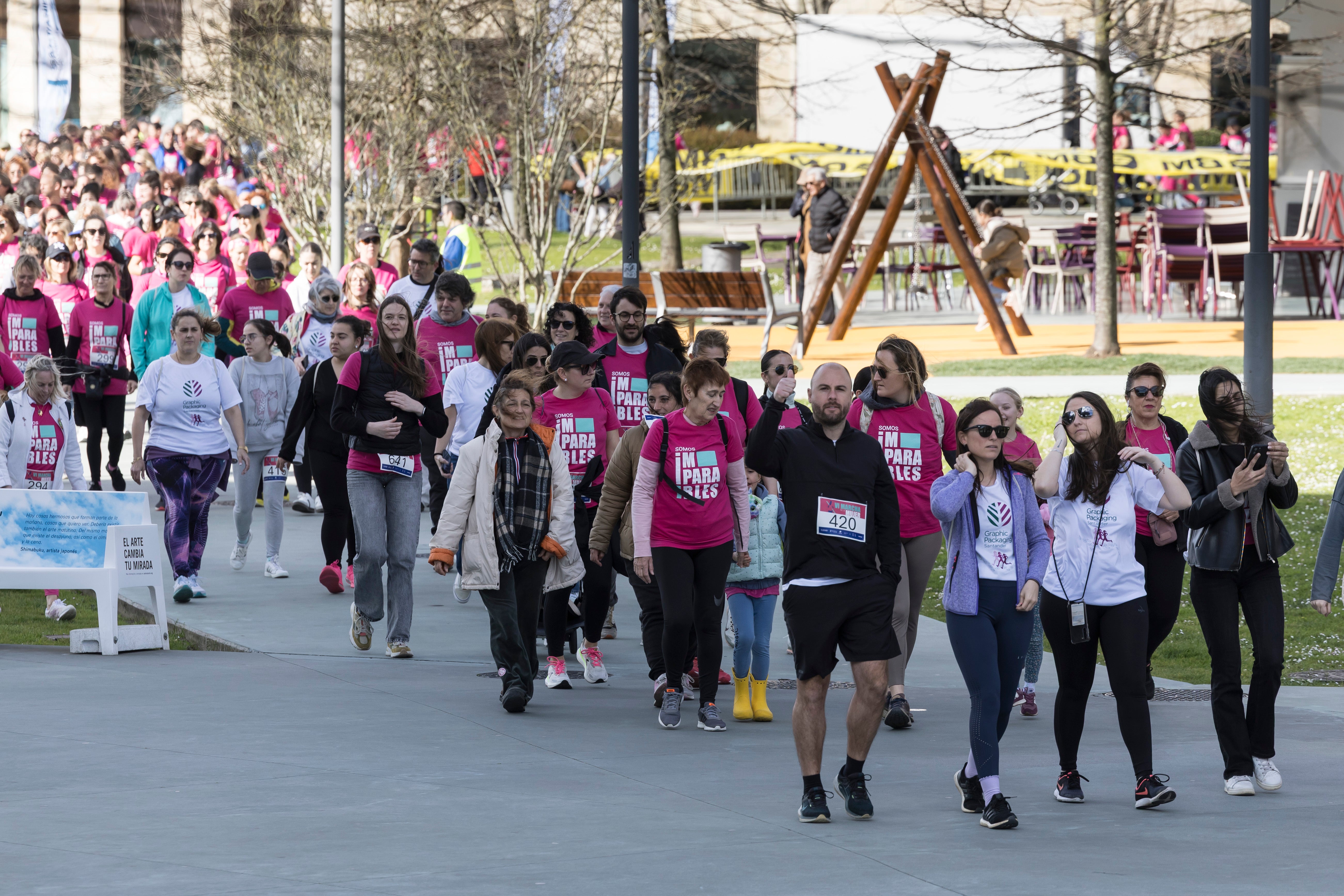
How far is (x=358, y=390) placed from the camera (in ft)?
33.0

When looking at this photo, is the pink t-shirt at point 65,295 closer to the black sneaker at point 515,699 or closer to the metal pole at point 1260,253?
the black sneaker at point 515,699

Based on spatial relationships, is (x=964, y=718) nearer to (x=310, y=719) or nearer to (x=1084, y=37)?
(x=310, y=719)

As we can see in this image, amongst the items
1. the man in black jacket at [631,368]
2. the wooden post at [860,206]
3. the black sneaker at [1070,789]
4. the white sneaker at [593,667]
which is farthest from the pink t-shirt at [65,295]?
the black sneaker at [1070,789]

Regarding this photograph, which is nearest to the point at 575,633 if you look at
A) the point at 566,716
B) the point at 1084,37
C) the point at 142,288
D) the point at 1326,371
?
the point at 566,716

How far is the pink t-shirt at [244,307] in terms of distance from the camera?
1457 cm

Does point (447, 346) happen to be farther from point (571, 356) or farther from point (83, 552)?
point (571, 356)

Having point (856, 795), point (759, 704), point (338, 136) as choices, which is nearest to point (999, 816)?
point (856, 795)

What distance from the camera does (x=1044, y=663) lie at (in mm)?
10547

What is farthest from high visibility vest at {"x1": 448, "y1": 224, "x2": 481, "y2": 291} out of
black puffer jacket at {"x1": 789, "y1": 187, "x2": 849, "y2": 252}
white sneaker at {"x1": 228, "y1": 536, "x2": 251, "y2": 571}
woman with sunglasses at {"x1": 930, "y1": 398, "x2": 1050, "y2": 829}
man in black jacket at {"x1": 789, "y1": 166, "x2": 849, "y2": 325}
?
woman with sunglasses at {"x1": 930, "y1": 398, "x2": 1050, "y2": 829}

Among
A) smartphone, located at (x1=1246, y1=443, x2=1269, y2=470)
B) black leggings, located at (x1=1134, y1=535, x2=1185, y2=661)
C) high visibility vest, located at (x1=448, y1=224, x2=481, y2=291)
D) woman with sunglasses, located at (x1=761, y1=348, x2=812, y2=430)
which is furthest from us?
high visibility vest, located at (x1=448, y1=224, x2=481, y2=291)

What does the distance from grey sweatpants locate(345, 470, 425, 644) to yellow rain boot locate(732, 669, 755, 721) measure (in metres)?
2.16

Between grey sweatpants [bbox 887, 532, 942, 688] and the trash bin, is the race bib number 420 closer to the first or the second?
grey sweatpants [bbox 887, 532, 942, 688]

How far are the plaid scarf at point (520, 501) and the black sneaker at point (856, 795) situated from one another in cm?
246

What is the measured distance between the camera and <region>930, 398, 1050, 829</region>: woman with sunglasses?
6.80m
